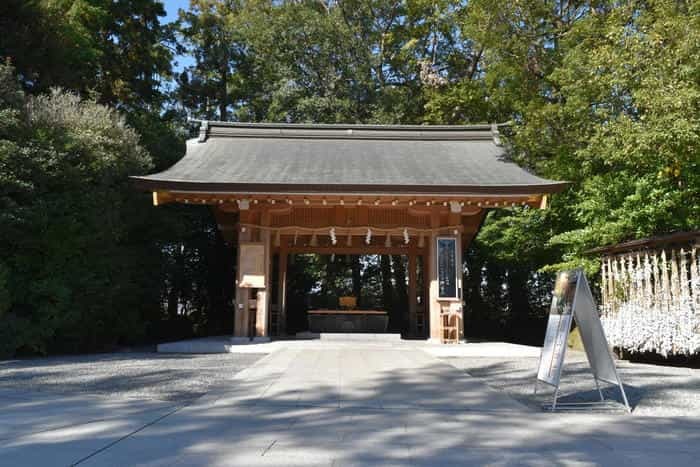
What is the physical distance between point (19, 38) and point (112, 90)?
604cm

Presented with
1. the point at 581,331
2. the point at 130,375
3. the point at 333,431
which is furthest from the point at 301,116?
the point at 333,431

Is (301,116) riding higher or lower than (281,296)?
higher

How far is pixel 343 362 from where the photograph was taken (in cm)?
634

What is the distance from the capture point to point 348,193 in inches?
323

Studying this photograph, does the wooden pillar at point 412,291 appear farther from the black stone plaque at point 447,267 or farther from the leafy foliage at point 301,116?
the black stone plaque at point 447,267

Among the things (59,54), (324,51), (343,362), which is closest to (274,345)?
(343,362)

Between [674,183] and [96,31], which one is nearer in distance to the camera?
[674,183]

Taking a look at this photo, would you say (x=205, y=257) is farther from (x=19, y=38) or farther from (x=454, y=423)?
(x=454, y=423)

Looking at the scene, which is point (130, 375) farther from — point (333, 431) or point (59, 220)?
point (59, 220)

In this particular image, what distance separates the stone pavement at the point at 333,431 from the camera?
102 inches

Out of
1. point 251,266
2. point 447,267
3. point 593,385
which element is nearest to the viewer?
point 593,385

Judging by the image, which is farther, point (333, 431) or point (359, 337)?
point (359, 337)

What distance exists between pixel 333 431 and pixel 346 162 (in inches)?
297

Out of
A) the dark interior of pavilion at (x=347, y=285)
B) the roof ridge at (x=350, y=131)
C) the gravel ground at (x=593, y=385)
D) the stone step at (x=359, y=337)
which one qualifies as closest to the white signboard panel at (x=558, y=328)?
the gravel ground at (x=593, y=385)
